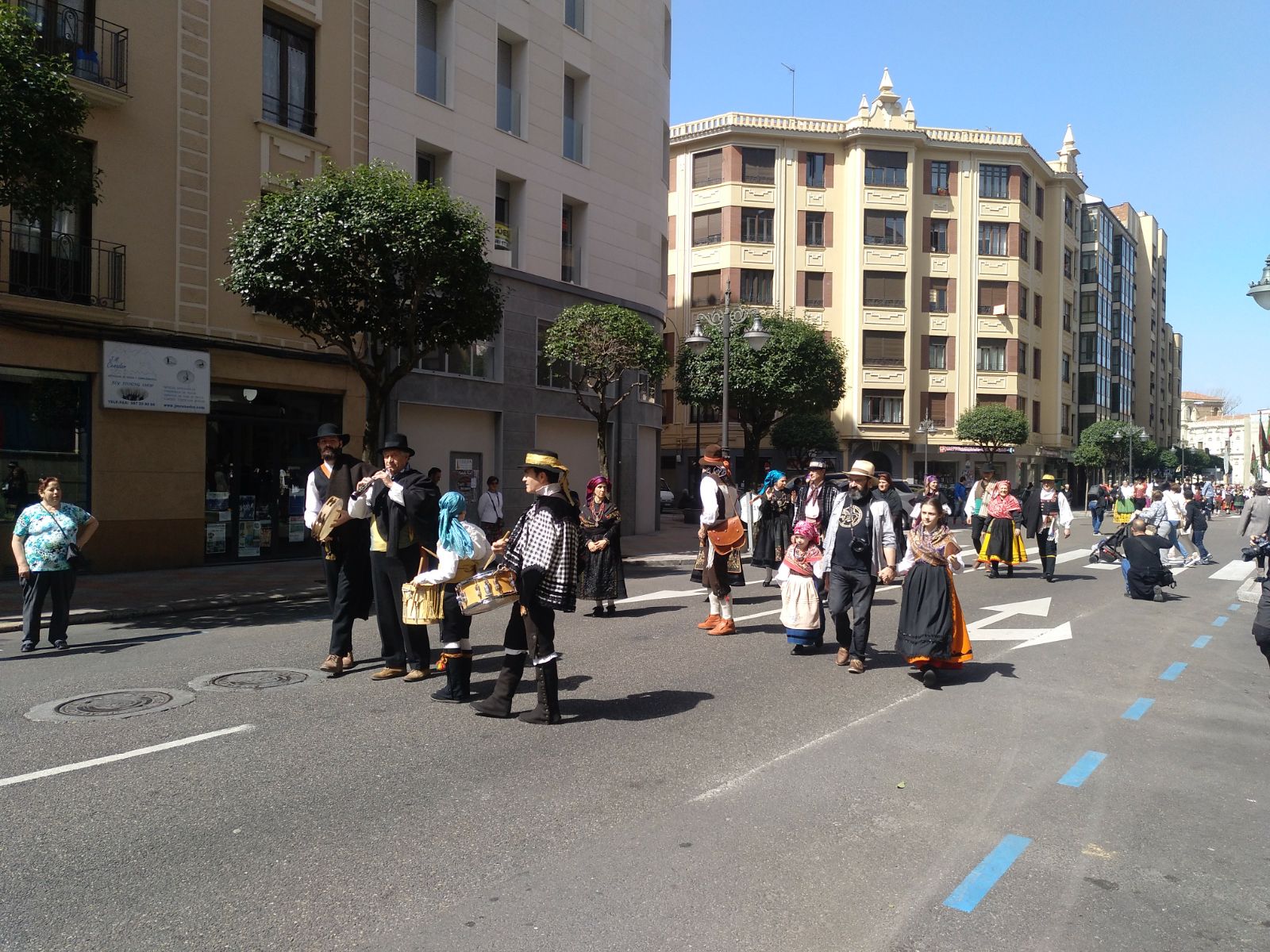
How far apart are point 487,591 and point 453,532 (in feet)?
2.18

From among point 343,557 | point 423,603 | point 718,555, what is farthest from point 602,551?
point 423,603

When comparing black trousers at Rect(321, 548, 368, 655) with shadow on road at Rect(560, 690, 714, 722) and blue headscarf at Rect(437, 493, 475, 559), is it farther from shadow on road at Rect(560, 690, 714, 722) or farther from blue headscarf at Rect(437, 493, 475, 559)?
shadow on road at Rect(560, 690, 714, 722)

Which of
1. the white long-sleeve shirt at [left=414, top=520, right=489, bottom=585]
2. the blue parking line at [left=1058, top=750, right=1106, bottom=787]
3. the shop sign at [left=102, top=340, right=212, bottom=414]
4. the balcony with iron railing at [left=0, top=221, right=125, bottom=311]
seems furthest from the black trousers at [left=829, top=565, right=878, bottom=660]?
the balcony with iron railing at [left=0, top=221, right=125, bottom=311]

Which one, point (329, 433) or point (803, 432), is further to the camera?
point (803, 432)

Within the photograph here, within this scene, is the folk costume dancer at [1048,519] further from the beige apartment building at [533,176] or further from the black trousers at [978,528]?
the beige apartment building at [533,176]

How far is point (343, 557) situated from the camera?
7645mm

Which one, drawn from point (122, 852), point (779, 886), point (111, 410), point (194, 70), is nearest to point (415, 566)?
point (122, 852)

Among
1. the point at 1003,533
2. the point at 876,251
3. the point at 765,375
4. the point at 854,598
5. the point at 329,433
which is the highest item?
the point at 876,251

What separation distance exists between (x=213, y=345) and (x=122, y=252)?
6.47 ft

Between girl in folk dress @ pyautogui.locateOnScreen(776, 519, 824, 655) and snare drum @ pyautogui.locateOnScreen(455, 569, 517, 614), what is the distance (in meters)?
3.18

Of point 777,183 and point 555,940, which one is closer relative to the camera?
point 555,940

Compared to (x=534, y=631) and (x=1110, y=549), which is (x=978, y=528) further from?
(x=534, y=631)

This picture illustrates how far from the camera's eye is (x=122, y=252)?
15.0m

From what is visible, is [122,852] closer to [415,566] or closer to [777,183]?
[415,566]
